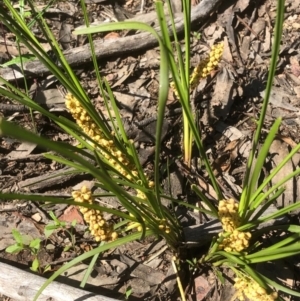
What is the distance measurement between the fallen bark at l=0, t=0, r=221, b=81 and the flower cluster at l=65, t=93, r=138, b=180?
0.64 metres

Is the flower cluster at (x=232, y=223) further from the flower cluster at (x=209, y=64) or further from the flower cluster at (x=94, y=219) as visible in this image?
the flower cluster at (x=209, y=64)

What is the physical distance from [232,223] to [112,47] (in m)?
0.93

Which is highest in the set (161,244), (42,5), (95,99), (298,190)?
(42,5)

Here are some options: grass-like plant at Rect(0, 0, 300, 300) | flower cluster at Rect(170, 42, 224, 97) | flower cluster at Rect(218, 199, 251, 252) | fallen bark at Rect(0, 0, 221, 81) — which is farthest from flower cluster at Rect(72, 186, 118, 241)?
fallen bark at Rect(0, 0, 221, 81)

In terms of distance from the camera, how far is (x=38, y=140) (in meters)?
0.55

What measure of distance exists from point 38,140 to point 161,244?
94cm

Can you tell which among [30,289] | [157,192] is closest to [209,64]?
[157,192]

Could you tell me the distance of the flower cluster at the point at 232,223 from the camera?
1.02 meters

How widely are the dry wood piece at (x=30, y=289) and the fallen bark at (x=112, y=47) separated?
27.6 inches

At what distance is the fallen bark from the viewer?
5.56 ft

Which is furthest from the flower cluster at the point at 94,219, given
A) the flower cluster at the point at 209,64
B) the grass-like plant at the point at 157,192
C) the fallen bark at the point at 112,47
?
the fallen bark at the point at 112,47

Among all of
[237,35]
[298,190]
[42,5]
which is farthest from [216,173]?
[42,5]

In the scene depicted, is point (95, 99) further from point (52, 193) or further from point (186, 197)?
point (186, 197)

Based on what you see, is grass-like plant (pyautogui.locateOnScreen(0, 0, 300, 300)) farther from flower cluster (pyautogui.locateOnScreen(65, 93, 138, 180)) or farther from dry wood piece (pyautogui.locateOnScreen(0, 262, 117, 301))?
dry wood piece (pyautogui.locateOnScreen(0, 262, 117, 301))
